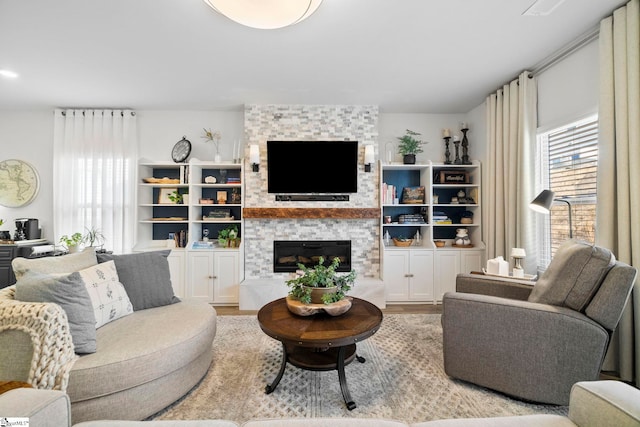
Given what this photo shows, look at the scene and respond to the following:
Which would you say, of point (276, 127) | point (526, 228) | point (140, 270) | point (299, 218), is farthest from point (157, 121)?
point (526, 228)

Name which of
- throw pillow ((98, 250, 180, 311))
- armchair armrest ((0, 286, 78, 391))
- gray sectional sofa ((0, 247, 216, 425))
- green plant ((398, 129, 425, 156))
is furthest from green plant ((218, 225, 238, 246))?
green plant ((398, 129, 425, 156))

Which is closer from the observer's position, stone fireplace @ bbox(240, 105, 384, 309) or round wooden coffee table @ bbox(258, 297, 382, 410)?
round wooden coffee table @ bbox(258, 297, 382, 410)

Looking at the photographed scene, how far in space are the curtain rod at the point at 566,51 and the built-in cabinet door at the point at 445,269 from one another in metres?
2.19

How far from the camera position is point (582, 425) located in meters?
0.94

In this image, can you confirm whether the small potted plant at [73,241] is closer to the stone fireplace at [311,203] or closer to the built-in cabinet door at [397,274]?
the stone fireplace at [311,203]

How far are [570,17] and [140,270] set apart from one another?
12.2 ft

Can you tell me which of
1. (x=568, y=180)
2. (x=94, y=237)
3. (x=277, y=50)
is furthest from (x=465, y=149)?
(x=94, y=237)

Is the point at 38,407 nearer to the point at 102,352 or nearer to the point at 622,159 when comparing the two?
the point at 102,352

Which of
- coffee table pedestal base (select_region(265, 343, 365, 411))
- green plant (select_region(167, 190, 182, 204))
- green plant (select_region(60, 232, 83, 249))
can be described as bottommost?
coffee table pedestal base (select_region(265, 343, 365, 411))

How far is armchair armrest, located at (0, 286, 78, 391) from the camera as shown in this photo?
52.9 inches

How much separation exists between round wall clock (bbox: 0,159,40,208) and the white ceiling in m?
0.86

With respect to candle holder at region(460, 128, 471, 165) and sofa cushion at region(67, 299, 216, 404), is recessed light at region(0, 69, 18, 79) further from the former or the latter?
candle holder at region(460, 128, 471, 165)

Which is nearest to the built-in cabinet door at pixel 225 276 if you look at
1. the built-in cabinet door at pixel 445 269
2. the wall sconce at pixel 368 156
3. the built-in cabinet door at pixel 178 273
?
the built-in cabinet door at pixel 178 273

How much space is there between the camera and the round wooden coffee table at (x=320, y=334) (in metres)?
1.68
